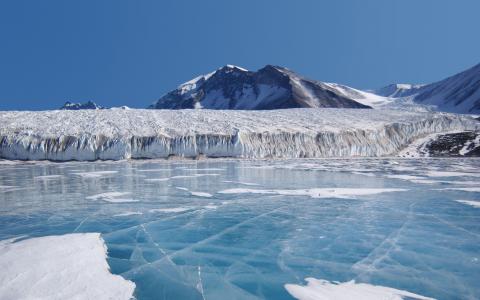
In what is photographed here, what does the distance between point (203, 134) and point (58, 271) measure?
A: 31660 millimetres

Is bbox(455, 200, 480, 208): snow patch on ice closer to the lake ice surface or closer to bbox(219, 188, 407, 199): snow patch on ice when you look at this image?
the lake ice surface

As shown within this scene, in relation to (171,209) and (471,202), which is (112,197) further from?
(471,202)

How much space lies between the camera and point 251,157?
36375 millimetres

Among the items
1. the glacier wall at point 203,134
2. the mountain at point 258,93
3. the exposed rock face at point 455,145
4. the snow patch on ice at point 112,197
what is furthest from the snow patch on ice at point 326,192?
the mountain at point 258,93

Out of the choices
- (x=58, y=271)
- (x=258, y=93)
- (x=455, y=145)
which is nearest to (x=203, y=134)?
(x=455, y=145)

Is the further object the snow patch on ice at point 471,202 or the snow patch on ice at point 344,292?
the snow patch on ice at point 471,202

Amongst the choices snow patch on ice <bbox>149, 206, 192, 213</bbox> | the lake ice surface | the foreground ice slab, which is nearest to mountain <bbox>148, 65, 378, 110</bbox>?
the lake ice surface

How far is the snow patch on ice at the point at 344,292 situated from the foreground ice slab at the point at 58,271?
2276 mm

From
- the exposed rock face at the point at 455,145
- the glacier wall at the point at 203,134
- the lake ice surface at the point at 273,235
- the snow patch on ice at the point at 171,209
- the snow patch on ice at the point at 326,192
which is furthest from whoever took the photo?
the exposed rock face at the point at 455,145

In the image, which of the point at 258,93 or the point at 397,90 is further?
the point at 397,90

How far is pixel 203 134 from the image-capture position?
122ft

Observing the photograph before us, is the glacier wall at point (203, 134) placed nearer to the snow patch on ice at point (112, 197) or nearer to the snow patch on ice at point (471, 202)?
the snow patch on ice at point (112, 197)

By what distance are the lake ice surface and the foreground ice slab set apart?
28cm

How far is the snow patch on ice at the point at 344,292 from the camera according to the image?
479cm
